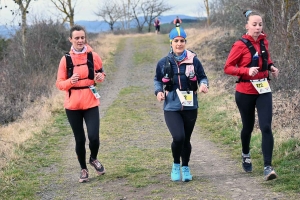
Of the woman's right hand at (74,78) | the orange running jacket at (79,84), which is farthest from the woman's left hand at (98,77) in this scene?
the woman's right hand at (74,78)

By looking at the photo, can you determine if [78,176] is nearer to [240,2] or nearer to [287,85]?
[287,85]

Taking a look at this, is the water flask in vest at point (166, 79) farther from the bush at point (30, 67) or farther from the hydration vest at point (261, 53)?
the bush at point (30, 67)

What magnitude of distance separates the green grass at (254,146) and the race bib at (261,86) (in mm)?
1064

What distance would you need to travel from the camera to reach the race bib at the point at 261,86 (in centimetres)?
550

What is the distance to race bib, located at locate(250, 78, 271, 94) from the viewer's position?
5500 mm

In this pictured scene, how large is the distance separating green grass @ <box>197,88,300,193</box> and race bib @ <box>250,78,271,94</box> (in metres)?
1.06

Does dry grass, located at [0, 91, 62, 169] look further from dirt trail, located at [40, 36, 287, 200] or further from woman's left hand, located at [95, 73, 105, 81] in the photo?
woman's left hand, located at [95, 73, 105, 81]

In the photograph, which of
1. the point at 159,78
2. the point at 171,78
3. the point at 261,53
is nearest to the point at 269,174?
the point at 261,53

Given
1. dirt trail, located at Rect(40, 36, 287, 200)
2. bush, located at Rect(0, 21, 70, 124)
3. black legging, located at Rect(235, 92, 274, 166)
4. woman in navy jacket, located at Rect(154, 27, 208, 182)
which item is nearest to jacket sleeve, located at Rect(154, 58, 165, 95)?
woman in navy jacket, located at Rect(154, 27, 208, 182)

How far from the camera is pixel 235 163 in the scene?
6.69m

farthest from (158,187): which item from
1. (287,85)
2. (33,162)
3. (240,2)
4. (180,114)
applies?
(240,2)

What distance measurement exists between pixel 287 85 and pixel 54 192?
552 cm

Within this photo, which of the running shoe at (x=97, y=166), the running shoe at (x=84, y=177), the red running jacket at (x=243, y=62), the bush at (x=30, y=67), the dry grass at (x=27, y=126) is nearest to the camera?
the red running jacket at (x=243, y=62)

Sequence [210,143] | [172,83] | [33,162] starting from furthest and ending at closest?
[210,143], [33,162], [172,83]
